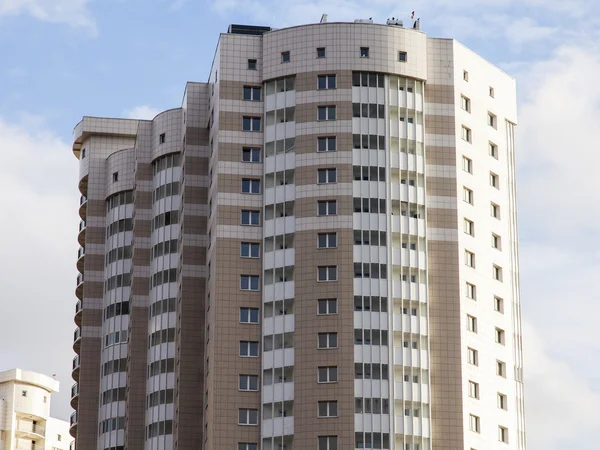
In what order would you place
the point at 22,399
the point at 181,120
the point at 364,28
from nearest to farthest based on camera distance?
the point at 364,28
the point at 181,120
the point at 22,399

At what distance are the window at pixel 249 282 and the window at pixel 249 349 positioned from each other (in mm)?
4022

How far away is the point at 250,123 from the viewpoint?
354 feet

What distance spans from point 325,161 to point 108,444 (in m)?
35.7

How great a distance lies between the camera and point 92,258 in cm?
13438

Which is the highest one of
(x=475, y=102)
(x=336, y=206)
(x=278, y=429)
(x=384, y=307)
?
(x=475, y=102)

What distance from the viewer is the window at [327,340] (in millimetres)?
100750

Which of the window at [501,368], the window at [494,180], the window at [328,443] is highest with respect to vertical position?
the window at [494,180]

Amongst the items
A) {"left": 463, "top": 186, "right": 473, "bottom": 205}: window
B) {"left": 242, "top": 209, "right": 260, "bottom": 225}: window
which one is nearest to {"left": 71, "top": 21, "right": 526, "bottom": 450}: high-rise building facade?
{"left": 242, "top": 209, "right": 260, "bottom": 225}: window

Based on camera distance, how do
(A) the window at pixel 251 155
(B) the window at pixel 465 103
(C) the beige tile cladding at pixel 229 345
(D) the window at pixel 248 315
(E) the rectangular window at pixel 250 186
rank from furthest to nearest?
(B) the window at pixel 465 103 < (A) the window at pixel 251 155 < (E) the rectangular window at pixel 250 186 < (D) the window at pixel 248 315 < (C) the beige tile cladding at pixel 229 345

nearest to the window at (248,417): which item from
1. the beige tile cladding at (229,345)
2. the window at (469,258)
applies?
the beige tile cladding at (229,345)

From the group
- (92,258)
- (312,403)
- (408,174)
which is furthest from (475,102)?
(92,258)

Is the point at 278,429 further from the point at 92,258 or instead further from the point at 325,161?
the point at 92,258

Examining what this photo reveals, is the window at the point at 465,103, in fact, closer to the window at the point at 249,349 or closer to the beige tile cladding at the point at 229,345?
the beige tile cladding at the point at 229,345

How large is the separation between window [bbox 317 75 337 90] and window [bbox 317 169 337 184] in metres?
6.61
